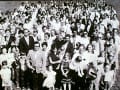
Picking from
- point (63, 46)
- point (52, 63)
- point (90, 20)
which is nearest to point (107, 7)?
point (90, 20)

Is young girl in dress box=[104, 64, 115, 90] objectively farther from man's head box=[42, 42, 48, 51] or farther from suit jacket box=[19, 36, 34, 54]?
suit jacket box=[19, 36, 34, 54]

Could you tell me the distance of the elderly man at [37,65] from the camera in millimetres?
4656

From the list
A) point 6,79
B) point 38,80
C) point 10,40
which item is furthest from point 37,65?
point 10,40

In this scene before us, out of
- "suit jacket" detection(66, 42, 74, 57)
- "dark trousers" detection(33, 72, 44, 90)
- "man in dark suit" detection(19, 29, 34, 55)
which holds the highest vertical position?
"man in dark suit" detection(19, 29, 34, 55)

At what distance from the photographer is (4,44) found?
510 centimetres

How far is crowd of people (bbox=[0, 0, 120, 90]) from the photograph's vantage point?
15.0 feet

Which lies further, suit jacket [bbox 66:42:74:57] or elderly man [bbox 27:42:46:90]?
suit jacket [bbox 66:42:74:57]

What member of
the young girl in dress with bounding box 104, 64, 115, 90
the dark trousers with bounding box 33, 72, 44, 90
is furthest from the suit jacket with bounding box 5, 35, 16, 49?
the young girl in dress with bounding box 104, 64, 115, 90

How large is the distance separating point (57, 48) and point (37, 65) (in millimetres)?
433

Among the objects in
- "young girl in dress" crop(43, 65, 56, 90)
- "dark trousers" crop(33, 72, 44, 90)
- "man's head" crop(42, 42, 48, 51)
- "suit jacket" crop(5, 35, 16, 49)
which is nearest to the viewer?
"young girl in dress" crop(43, 65, 56, 90)

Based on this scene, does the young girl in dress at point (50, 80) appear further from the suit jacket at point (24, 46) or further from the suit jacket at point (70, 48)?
the suit jacket at point (24, 46)

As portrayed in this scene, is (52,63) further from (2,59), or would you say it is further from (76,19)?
(76,19)

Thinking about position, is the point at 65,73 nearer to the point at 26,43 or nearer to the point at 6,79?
the point at 6,79

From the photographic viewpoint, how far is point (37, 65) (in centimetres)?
476
